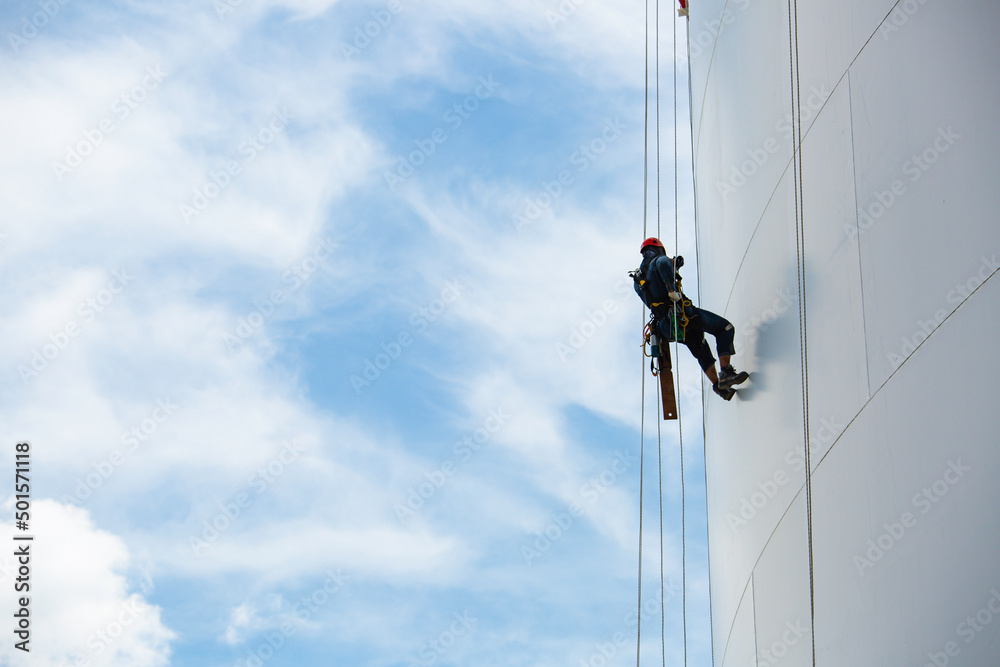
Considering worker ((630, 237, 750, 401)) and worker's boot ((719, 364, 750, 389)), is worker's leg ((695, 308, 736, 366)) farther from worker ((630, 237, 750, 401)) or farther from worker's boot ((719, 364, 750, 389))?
worker's boot ((719, 364, 750, 389))

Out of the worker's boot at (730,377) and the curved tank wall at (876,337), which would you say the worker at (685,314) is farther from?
the curved tank wall at (876,337)

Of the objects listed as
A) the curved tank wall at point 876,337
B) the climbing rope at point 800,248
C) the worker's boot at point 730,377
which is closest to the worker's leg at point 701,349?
the worker's boot at point 730,377

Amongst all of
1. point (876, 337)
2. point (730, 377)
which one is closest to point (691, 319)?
point (730, 377)

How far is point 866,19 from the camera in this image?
8820 millimetres

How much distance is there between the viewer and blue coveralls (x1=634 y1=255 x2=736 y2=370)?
12.8 meters

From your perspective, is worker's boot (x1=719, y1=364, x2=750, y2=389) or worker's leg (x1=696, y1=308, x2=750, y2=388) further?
worker's leg (x1=696, y1=308, x2=750, y2=388)

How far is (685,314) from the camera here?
13.1 meters

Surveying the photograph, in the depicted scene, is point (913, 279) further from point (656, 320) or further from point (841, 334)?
point (656, 320)

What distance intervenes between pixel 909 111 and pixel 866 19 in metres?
1.22

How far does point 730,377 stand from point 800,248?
2.63 meters

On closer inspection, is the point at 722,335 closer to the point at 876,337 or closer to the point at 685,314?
the point at 685,314

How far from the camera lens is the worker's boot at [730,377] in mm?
12336

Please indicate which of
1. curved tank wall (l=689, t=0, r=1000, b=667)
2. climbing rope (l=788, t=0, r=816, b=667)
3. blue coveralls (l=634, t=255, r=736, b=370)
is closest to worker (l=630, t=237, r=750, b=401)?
blue coveralls (l=634, t=255, r=736, b=370)

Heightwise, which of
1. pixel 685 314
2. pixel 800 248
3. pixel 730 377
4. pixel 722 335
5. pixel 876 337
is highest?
pixel 685 314
